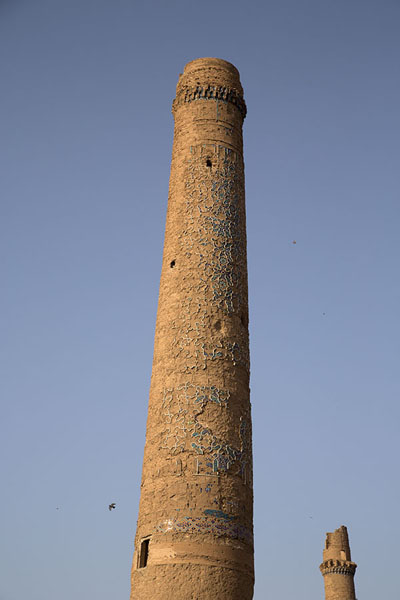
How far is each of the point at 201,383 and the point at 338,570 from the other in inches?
701

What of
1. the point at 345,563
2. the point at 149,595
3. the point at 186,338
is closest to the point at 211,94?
the point at 186,338

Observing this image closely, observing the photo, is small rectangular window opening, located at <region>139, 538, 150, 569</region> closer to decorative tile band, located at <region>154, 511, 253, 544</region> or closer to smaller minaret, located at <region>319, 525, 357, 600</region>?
decorative tile band, located at <region>154, 511, 253, 544</region>

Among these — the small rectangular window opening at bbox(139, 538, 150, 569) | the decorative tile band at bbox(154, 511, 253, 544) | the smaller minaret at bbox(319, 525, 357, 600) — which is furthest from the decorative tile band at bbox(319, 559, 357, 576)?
the small rectangular window opening at bbox(139, 538, 150, 569)

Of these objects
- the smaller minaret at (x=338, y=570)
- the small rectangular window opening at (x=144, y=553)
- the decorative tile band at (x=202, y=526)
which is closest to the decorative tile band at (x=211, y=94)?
the decorative tile band at (x=202, y=526)

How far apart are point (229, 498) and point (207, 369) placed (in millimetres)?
2023

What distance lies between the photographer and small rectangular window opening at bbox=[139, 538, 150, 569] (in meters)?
9.55

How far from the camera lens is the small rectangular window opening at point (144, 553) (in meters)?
9.55

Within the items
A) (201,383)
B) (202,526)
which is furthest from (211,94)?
(202,526)

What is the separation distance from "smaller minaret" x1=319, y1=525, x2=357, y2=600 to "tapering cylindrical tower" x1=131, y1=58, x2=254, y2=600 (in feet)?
55.3

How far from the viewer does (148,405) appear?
1099cm

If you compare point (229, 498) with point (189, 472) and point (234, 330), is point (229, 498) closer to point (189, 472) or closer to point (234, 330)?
point (189, 472)

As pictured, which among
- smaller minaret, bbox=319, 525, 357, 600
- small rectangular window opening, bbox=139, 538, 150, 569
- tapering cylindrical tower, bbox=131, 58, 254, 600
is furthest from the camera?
smaller minaret, bbox=319, 525, 357, 600

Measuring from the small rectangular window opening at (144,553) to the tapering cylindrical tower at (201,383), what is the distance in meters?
0.01

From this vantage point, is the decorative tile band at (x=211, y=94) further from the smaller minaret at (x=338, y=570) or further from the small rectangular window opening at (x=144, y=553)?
the smaller minaret at (x=338, y=570)
